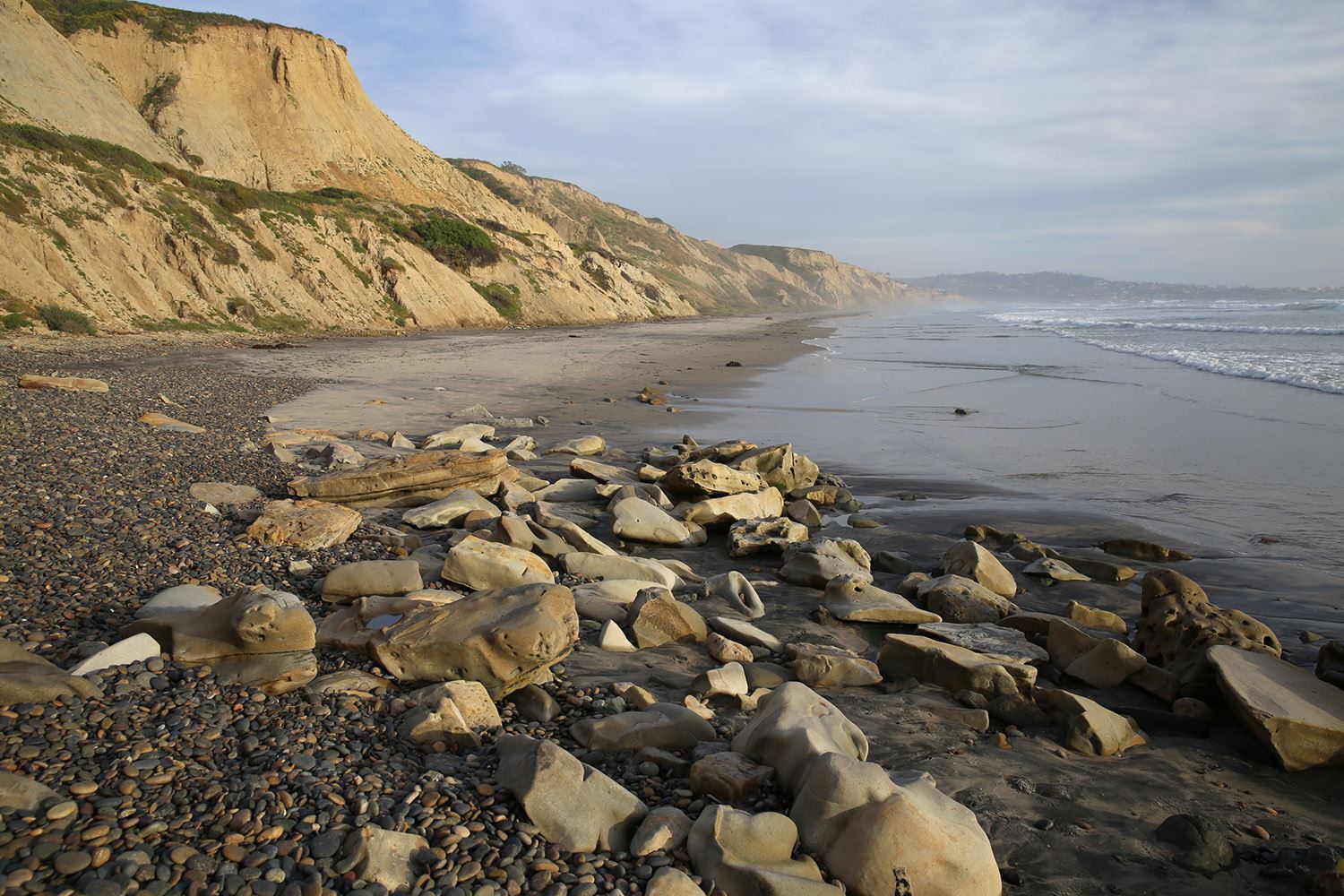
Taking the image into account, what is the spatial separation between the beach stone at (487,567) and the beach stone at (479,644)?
1017mm

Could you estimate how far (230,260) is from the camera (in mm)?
29672

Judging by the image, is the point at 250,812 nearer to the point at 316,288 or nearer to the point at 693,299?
the point at 316,288

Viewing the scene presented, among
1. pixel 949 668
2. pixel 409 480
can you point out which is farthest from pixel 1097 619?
pixel 409 480

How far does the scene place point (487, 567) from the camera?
5.34 metres

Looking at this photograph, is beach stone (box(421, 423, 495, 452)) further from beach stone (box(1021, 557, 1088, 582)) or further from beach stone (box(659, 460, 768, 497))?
beach stone (box(1021, 557, 1088, 582))

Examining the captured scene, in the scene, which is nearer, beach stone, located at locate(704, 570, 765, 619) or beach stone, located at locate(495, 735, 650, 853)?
beach stone, located at locate(495, 735, 650, 853)

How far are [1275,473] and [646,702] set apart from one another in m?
9.52

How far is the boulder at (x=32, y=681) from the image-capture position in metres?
3.04

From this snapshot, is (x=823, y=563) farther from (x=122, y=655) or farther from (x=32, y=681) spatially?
(x=32, y=681)

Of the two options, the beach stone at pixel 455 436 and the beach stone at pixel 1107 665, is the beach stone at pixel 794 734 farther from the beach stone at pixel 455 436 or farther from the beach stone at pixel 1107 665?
the beach stone at pixel 455 436

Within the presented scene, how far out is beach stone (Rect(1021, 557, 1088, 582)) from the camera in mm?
6469

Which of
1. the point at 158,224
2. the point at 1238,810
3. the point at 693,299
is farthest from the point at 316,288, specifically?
the point at 693,299

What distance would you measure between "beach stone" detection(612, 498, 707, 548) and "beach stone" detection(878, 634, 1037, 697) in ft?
9.42

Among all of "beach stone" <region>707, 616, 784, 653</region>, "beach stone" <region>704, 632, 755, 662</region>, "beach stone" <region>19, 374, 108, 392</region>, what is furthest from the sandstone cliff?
"beach stone" <region>704, 632, 755, 662</region>
